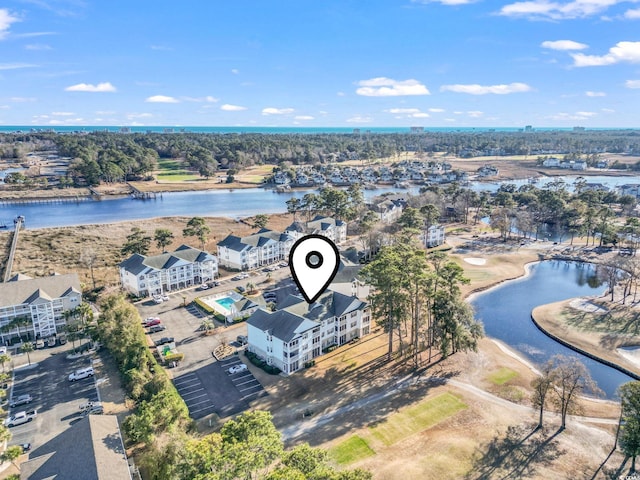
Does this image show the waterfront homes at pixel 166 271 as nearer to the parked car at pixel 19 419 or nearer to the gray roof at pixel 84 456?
the parked car at pixel 19 419

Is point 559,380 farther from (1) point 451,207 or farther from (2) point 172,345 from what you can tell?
(1) point 451,207

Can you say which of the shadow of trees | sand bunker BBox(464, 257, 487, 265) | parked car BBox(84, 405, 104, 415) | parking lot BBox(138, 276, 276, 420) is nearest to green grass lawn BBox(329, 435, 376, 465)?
the shadow of trees

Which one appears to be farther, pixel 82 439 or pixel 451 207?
pixel 451 207

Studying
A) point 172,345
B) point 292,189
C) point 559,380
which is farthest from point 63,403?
point 292,189

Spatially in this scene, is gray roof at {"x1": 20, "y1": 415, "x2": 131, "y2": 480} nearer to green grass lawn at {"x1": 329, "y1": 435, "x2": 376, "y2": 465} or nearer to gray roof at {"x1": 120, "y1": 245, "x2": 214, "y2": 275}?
green grass lawn at {"x1": 329, "y1": 435, "x2": 376, "y2": 465}

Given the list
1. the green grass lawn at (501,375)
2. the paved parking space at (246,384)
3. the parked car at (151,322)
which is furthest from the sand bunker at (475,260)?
the parked car at (151,322)
